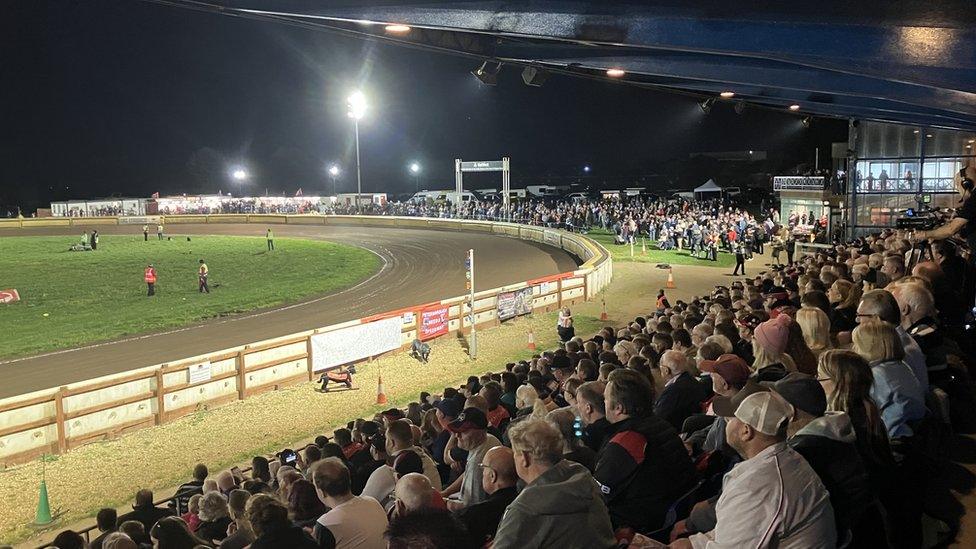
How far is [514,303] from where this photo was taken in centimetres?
2252

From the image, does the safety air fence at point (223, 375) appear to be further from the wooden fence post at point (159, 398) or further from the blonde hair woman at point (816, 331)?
the blonde hair woman at point (816, 331)

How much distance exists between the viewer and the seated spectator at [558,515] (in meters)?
3.06

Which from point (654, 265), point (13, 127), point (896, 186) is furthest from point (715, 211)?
point (13, 127)

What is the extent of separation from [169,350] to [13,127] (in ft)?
414

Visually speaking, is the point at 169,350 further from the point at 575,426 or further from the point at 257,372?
the point at 575,426

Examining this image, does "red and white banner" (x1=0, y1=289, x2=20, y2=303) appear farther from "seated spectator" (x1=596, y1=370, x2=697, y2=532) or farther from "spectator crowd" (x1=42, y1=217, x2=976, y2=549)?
"seated spectator" (x1=596, y1=370, x2=697, y2=532)

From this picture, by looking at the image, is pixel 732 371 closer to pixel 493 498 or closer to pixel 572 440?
pixel 572 440

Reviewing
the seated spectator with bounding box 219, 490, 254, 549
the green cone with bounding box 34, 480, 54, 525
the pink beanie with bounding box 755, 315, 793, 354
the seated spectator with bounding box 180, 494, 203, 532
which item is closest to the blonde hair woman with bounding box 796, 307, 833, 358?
the pink beanie with bounding box 755, 315, 793, 354

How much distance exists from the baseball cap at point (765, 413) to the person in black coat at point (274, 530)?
2.32 meters

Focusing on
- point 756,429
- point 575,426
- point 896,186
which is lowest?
point 575,426

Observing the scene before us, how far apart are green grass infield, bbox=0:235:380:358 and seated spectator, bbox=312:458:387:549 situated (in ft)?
61.0

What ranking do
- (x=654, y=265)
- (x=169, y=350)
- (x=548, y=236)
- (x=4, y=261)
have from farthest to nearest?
(x=548, y=236), (x=4, y=261), (x=654, y=265), (x=169, y=350)

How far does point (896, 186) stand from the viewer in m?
24.1

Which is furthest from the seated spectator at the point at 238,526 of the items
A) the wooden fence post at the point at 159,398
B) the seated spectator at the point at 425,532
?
the wooden fence post at the point at 159,398
